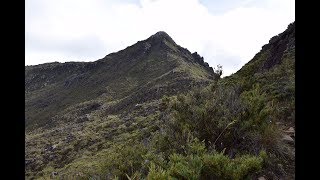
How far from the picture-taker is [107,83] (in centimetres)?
8556

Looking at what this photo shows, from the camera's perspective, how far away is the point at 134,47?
100 meters

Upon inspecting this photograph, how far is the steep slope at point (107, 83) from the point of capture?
175ft

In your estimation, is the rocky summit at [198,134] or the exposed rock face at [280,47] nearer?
the rocky summit at [198,134]

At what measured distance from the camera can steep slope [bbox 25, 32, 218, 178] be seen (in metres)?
53.2

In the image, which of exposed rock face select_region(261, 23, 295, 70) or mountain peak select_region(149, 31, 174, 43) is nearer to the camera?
exposed rock face select_region(261, 23, 295, 70)

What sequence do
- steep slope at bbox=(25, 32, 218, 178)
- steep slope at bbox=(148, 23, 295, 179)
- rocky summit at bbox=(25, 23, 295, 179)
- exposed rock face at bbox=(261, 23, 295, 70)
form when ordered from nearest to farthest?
1. steep slope at bbox=(148, 23, 295, 179)
2. rocky summit at bbox=(25, 23, 295, 179)
3. exposed rock face at bbox=(261, 23, 295, 70)
4. steep slope at bbox=(25, 32, 218, 178)

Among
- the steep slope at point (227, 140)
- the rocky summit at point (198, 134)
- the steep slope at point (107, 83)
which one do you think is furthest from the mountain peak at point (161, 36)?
the steep slope at point (227, 140)

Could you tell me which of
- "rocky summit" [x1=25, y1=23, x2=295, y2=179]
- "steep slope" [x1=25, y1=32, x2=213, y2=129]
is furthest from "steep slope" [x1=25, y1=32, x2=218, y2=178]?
"rocky summit" [x1=25, y1=23, x2=295, y2=179]

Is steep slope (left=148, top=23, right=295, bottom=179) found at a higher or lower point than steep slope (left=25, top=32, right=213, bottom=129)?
lower

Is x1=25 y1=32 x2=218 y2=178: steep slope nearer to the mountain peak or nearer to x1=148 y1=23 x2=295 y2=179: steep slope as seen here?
the mountain peak

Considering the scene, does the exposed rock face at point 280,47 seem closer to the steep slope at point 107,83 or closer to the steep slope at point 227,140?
the steep slope at point 227,140
